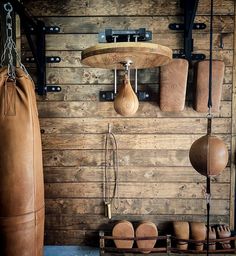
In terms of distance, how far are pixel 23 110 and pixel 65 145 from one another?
0.81m

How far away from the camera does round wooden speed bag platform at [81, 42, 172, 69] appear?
127 centimetres

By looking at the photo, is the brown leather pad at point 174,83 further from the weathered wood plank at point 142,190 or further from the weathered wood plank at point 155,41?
the weathered wood plank at point 142,190

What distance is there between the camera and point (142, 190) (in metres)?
2.11

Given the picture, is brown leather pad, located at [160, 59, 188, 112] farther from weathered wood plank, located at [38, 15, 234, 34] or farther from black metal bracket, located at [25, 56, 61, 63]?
black metal bracket, located at [25, 56, 61, 63]

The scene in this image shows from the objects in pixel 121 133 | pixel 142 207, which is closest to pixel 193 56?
pixel 121 133

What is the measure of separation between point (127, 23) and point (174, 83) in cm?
52

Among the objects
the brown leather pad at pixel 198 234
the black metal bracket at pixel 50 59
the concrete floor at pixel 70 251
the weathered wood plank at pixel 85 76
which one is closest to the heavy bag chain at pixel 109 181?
the concrete floor at pixel 70 251

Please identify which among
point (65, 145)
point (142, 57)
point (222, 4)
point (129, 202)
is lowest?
point (129, 202)

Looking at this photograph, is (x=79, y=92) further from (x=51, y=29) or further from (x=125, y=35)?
(x=125, y=35)

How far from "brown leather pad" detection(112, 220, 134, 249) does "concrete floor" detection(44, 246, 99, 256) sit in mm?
213

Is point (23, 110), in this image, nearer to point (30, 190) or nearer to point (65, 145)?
point (30, 190)

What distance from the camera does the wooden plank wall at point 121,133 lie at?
2.05 m

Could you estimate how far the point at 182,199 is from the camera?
2.10 metres

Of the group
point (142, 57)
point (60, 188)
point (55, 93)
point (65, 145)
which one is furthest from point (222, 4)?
point (60, 188)
